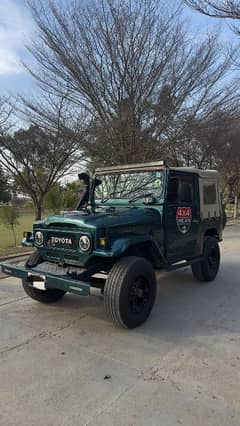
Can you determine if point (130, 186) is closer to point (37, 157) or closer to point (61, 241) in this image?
point (61, 241)

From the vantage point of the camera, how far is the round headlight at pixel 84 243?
3748 millimetres

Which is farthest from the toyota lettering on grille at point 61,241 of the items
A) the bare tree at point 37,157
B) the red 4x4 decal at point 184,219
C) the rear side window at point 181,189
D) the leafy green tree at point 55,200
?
the leafy green tree at point 55,200

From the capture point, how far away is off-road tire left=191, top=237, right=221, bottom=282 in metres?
5.48

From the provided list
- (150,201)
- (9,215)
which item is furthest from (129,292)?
(9,215)

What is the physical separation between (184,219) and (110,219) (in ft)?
4.73

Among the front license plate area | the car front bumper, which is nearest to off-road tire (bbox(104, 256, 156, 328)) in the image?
the car front bumper

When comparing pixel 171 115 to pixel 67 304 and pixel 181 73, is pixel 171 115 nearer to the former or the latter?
pixel 181 73

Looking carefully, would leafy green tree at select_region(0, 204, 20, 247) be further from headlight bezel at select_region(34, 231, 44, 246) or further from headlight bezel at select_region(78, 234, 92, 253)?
headlight bezel at select_region(78, 234, 92, 253)

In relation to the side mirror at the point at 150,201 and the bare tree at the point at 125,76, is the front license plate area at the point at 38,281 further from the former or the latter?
the bare tree at the point at 125,76

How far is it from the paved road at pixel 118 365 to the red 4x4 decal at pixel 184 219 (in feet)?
3.34

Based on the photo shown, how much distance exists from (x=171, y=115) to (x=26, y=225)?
8.29m

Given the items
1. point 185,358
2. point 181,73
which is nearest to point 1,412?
point 185,358

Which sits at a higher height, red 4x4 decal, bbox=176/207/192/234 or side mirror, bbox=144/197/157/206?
side mirror, bbox=144/197/157/206

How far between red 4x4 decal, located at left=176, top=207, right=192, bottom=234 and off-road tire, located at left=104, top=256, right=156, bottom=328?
1.06 metres
